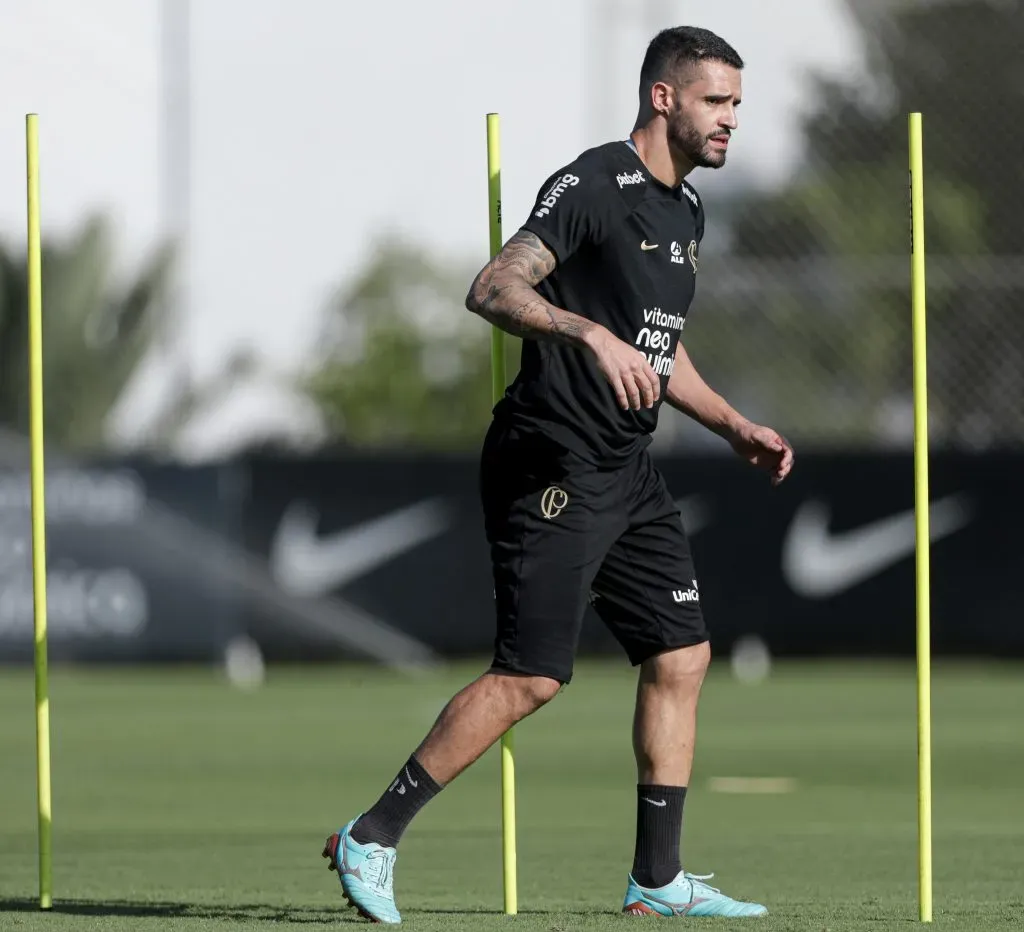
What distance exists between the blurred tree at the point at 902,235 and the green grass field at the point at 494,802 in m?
2.60

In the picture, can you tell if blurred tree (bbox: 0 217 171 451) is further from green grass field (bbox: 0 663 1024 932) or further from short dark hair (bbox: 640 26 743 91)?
short dark hair (bbox: 640 26 743 91)

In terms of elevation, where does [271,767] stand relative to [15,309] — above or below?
below

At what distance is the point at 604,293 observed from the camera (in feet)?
21.3

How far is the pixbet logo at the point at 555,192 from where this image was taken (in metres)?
6.34

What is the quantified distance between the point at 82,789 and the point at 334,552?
699cm

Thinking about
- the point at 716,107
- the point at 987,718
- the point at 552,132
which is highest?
the point at 552,132

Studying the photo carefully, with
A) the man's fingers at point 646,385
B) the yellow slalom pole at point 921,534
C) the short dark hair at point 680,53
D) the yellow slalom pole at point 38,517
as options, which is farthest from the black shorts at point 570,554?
the yellow slalom pole at point 38,517

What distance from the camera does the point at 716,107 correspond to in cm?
659

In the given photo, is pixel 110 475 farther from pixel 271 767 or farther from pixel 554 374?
pixel 554 374

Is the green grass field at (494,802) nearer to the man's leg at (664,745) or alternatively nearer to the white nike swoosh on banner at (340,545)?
the man's leg at (664,745)

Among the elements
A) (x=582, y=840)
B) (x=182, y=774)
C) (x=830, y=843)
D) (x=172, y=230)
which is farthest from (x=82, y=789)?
(x=172, y=230)

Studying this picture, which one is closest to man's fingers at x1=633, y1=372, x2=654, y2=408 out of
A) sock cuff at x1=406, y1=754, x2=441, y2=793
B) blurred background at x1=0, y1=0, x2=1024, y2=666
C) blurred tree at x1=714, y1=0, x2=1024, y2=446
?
sock cuff at x1=406, y1=754, x2=441, y2=793

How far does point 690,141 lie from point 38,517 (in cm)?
211

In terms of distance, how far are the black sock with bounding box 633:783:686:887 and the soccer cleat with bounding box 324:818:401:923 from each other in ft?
2.50
